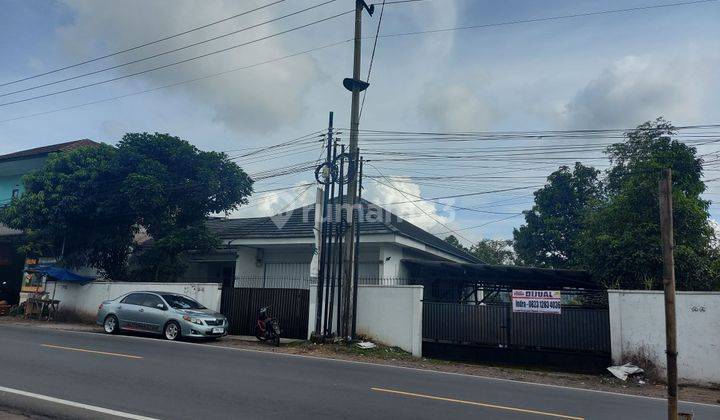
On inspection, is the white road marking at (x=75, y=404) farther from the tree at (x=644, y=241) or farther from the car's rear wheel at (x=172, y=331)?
the tree at (x=644, y=241)

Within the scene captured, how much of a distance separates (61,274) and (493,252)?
43.1 m

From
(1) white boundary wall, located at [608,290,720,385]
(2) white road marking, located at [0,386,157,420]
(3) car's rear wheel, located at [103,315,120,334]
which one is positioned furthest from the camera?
(3) car's rear wheel, located at [103,315,120,334]

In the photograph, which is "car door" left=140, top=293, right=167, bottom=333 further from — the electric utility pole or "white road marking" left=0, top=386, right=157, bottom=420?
"white road marking" left=0, top=386, right=157, bottom=420

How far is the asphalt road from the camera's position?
7.09 metres

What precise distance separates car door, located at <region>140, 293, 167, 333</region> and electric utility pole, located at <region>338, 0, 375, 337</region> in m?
5.74

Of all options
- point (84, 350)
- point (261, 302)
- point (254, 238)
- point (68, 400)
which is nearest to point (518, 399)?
point (68, 400)

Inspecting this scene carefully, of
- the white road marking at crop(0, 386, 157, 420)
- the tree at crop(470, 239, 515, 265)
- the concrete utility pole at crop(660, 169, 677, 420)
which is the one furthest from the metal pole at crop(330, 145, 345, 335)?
the tree at crop(470, 239, 515, 265)

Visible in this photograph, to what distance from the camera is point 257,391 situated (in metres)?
8.34

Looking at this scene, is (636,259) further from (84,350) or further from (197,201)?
(197,201)

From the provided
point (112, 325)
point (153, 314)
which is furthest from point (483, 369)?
point (112, 325)

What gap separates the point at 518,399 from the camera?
29.7 ft

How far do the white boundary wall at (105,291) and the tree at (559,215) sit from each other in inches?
899

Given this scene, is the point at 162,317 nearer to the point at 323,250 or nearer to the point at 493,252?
the point at 323,250

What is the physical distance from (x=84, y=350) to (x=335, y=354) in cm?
647
